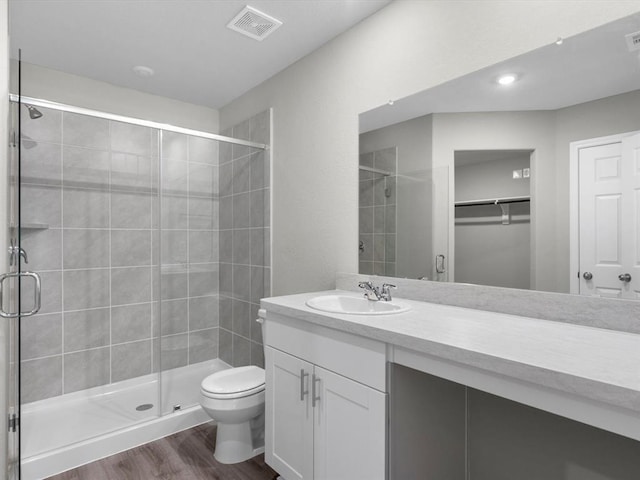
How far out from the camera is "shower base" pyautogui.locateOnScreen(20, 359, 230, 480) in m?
1.96

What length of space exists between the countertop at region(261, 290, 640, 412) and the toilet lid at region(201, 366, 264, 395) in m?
0.74

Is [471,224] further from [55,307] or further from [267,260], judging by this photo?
[55,307]

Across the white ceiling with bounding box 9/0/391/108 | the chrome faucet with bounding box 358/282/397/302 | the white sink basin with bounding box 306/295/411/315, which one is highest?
the white ceiling with bounding box 9/0/391/108

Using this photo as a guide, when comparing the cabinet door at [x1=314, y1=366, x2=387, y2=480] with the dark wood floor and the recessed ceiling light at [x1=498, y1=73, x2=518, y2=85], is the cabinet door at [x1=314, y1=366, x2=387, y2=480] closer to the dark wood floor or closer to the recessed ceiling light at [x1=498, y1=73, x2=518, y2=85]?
the dark wood floor

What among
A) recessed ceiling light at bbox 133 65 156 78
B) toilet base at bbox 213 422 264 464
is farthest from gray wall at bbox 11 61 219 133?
toilet base at bbox 213 422 264 464

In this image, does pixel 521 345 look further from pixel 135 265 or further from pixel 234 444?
pixel 135 265

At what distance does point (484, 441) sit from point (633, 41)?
1.58 meters

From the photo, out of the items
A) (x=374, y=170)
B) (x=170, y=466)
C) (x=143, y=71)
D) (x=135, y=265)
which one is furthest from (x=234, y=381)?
(x=143, y=71)

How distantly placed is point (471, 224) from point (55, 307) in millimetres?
2798

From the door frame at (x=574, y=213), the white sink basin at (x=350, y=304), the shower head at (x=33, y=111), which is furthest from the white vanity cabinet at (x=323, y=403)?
the shower head at (x=33, y=111)

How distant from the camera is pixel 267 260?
2768 millimetres

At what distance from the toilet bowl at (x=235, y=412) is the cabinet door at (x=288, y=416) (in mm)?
247

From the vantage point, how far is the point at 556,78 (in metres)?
1.35

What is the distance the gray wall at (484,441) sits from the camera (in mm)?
1228
